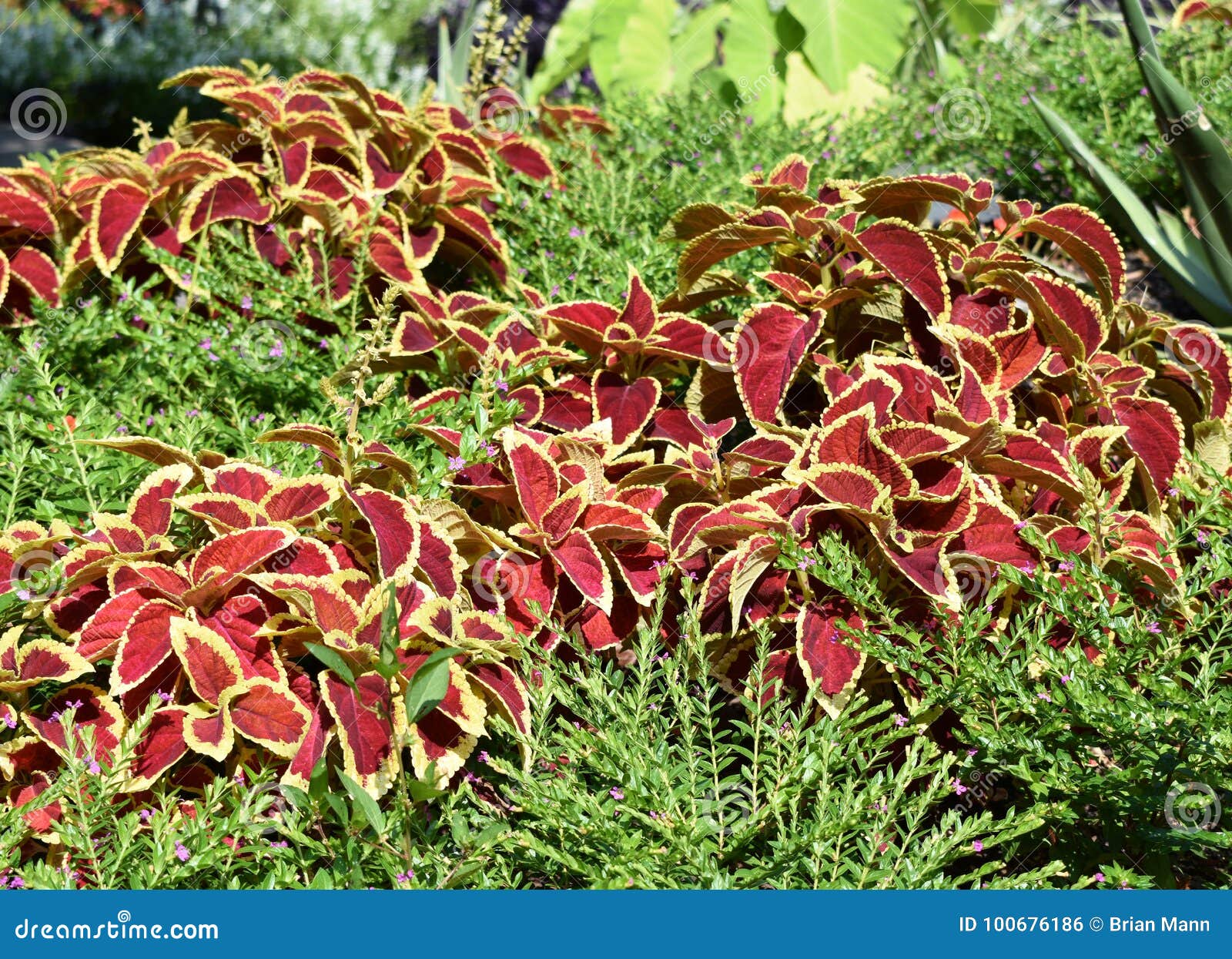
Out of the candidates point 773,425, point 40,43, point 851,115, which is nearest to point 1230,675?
point 773,425

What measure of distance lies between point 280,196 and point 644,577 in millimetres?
1458

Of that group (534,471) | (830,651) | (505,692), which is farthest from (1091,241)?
(505,692)

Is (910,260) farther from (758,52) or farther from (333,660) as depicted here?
(758,52)

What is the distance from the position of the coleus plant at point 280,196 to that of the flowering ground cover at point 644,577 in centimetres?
7

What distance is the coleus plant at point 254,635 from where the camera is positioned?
71.3 inches
